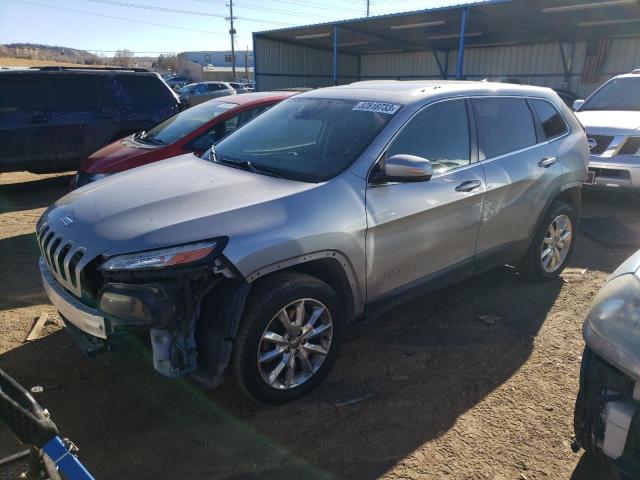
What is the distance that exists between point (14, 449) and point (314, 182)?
217 centimetres

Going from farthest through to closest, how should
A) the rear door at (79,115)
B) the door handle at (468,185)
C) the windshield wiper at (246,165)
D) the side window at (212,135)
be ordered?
the rear door at (79,115) → the side window at (212,135) → the door handle at (468,185) → the windshield wiper at (246,165)

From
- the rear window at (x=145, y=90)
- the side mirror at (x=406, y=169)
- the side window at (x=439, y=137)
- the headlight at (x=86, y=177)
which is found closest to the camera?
the side mirror at (x=406, y=169)

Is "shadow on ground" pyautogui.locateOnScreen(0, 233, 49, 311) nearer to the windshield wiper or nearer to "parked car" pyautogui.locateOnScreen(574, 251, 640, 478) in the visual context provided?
the windshield wiper

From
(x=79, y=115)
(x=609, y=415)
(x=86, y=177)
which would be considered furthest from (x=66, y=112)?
(x=609, y=415)

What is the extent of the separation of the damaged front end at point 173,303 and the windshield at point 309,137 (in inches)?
34.4

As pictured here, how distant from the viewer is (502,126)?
159 inches

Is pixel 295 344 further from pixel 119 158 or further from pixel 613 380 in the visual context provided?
pixel 119 158

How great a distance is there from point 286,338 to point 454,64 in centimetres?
2335

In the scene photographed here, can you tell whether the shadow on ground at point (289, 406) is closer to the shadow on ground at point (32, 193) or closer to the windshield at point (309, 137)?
the windshield at point (309, 137)

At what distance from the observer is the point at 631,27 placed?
55.5ft

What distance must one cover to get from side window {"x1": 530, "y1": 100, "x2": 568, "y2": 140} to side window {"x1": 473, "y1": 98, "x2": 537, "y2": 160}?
15cm

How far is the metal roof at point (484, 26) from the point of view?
14.4 metres

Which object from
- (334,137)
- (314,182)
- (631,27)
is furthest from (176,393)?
(631,27)

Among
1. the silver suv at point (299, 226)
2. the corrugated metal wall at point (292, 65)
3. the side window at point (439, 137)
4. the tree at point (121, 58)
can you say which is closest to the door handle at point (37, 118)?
the silver suv at point (299, 226)
